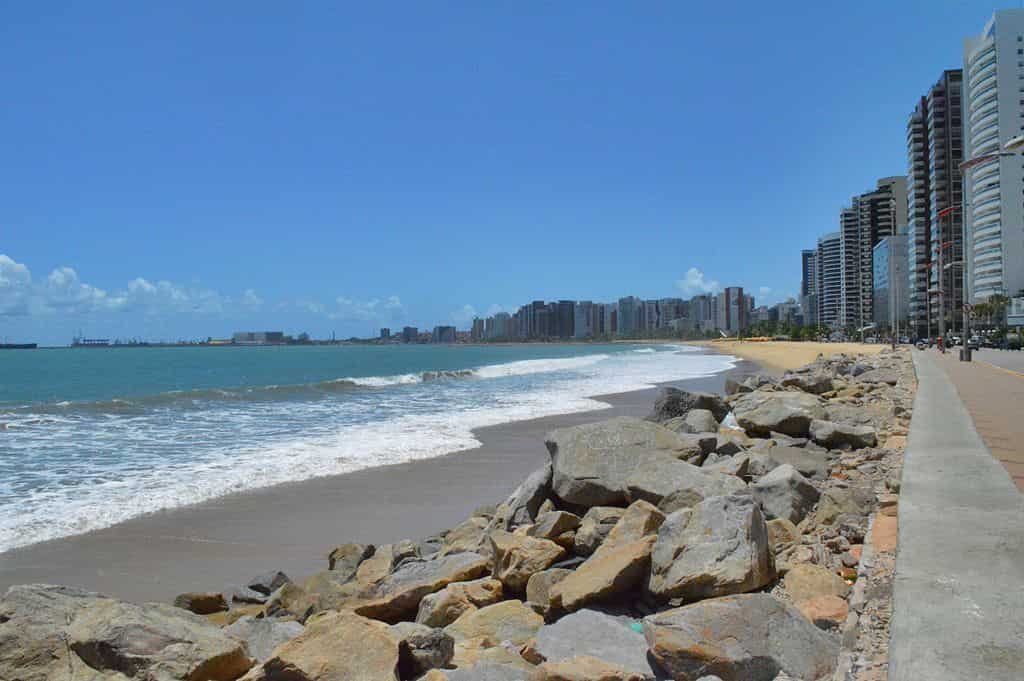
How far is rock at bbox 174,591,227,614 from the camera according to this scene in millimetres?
6273

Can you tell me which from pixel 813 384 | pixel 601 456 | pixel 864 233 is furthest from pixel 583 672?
pixel 864 233

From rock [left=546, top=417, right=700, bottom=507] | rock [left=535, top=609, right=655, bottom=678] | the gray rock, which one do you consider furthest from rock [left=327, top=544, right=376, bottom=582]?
rock [left=535, top=609, right=655, bottom=678]

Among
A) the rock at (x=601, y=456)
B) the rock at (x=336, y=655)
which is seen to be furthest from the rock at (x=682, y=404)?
the rock at (x=336, y=655)

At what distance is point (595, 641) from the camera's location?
388 cm

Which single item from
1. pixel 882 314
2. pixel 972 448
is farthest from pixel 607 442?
pixel 882 314

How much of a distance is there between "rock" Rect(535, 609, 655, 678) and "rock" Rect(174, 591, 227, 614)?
12.0ft

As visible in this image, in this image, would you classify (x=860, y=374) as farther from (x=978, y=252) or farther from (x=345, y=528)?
(x=978, y=252)

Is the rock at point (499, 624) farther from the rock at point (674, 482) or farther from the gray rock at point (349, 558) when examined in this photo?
the gray rock at point (349, 558)

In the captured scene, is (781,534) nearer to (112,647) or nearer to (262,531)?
(112,647)

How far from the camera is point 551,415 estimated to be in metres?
21.2

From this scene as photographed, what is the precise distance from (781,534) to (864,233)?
425 ft

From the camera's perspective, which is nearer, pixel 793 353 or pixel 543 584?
pixel 543 584

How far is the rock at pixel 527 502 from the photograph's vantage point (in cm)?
705

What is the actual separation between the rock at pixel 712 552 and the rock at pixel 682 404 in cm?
940
